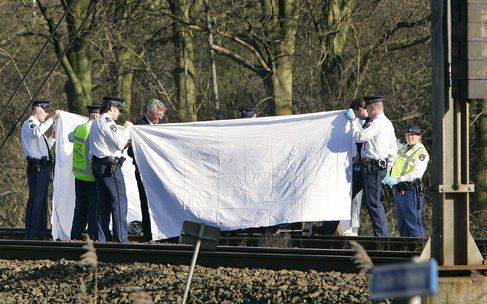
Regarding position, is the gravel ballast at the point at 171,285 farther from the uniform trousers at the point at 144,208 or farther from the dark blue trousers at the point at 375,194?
the dark blue trousers at the point at 375,194

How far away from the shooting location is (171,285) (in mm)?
9922

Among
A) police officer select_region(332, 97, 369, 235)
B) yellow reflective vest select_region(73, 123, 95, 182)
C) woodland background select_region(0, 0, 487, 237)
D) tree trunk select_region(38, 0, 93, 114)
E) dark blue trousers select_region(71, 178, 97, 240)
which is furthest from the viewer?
tree trunk select_region(38, 0, 93, 114)

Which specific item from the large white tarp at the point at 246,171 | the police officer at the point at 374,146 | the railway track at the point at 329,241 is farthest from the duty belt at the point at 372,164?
the railway track at the point at 329,241

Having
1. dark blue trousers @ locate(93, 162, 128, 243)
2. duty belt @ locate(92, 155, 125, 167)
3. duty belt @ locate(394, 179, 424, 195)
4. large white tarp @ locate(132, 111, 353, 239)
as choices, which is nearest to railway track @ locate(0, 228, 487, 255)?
large white tarp @ locate(132, 111, 353, 239)

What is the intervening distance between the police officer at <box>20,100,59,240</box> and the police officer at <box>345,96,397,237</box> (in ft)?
14.4

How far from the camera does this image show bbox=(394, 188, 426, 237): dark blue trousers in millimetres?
14062

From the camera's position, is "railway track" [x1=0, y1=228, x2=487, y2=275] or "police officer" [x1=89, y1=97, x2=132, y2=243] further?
"police officer" [x1=89, y1=97, x2=132, y2=243]

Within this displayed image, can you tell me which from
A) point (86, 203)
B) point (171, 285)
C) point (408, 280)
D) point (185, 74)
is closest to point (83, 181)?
point (86, 203)

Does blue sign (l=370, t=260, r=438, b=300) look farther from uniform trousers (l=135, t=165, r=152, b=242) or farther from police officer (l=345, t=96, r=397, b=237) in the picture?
uniform trousers (l=135, t=165, r=152, b=242)

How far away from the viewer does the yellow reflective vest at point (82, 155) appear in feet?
47.5

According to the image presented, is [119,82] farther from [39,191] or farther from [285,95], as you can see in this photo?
[39,191]

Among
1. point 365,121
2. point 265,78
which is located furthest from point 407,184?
point 265,78

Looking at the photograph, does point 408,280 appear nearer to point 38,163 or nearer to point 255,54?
point 38,163

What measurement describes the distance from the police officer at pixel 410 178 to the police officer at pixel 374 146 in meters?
0.13
